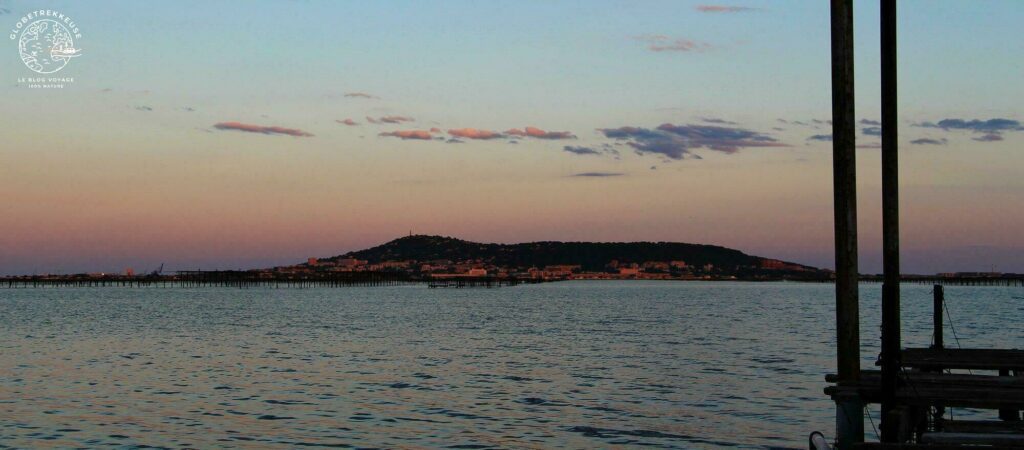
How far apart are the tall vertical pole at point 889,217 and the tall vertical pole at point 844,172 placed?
38 centimetres

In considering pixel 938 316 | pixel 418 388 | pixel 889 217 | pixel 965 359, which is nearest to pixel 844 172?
pixel 889 217

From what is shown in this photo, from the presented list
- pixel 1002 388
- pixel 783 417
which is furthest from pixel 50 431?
pixel 1002 388

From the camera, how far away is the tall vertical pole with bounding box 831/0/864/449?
12961 mm

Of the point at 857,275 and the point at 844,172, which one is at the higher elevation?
the point at 844,172

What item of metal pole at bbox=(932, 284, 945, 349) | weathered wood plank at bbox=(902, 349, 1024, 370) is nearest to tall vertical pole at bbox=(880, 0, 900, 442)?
weathered wood plank at bbox=(902, 349, 1024, 370)

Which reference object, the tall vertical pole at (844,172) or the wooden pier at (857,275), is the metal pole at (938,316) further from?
the tall vertical pole at (844,172)

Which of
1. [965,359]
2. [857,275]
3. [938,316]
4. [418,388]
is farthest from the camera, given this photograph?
[418,388]

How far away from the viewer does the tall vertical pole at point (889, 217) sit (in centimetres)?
1285

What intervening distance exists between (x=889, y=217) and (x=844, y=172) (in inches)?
31.9

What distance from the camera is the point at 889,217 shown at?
12.8 metres

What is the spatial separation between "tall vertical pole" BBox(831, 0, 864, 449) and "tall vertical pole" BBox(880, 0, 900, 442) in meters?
0.38

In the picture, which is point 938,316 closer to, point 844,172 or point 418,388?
point 844,172

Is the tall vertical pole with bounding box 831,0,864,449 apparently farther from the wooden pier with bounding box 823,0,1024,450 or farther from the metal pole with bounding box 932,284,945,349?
the metal pole with bounding box 932,284,945,349

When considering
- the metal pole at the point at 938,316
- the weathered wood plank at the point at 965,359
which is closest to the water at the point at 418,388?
the weathered wood plank at the point at 965,359
